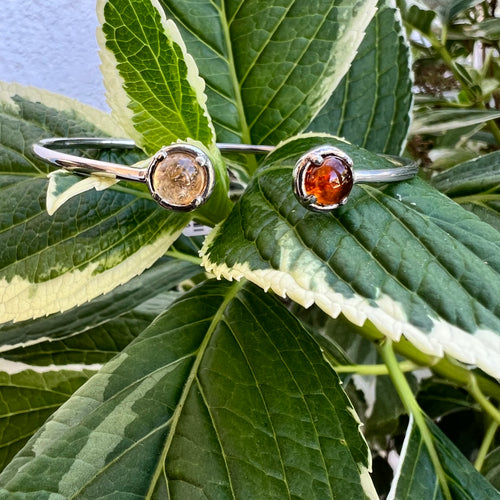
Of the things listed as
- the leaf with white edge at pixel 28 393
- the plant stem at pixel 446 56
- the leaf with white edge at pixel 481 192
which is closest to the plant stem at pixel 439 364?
the leaf with white edge at pixel 481 192

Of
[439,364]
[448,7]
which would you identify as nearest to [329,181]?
[439,364]

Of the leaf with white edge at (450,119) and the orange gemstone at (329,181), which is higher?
the leaf with white edge at (450,119)

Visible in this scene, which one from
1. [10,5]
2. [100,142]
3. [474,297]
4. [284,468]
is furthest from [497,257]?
[10,5]

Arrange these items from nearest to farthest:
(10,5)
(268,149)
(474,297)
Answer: (474,297) < (268,149) < (10,5)

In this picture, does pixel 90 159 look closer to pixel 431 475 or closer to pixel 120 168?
pixel 120 168

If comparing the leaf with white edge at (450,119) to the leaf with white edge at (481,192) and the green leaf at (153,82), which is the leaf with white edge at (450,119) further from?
the green leaf at (153,82)

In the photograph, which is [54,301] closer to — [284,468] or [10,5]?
[284,468]
